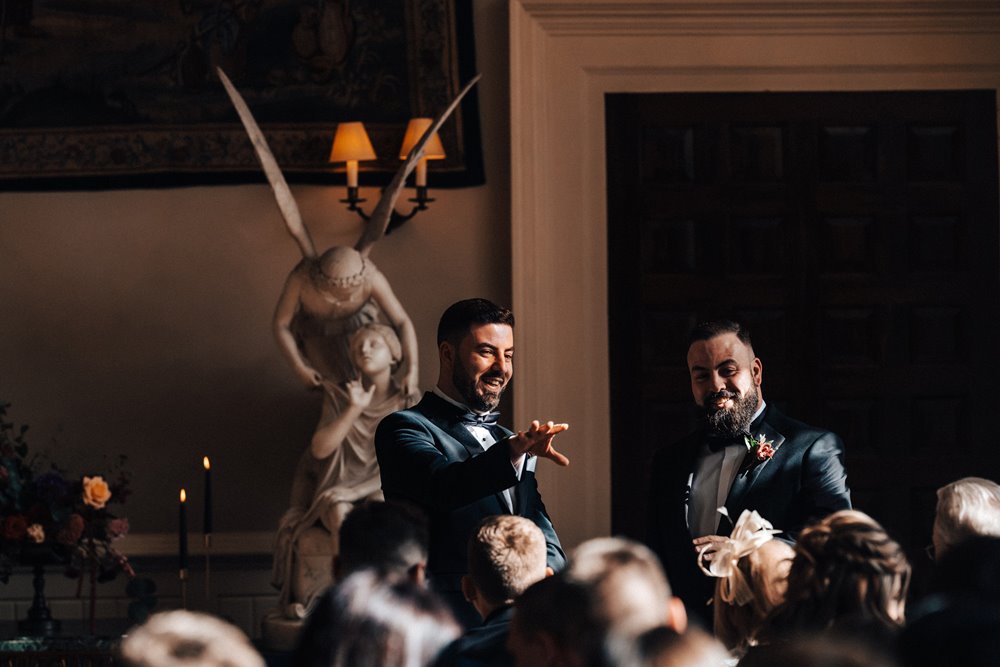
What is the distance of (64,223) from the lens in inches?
263

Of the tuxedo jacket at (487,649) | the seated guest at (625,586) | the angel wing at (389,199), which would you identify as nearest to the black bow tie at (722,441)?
the tuxedo jacket at (487,649)

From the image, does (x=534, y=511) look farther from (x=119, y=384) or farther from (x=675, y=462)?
(x=119, y=384)

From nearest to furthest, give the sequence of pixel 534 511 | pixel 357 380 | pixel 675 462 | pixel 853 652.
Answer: pixel 853 652
pixel 534 511
pixel 675 462
pixel 357 380

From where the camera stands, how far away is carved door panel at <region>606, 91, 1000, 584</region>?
22.0ft

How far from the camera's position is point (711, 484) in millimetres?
3887

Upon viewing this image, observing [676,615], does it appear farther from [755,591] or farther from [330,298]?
[330,298]

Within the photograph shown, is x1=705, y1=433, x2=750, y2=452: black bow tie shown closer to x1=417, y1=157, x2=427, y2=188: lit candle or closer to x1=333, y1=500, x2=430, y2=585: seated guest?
x1=333, y1=500, x2=430, y2=585: seated guest

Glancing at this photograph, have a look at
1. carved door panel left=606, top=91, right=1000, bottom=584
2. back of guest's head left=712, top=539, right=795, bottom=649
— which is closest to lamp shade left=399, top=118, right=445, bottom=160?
carved door panel left=606, top=91, right=1000, bottom=584

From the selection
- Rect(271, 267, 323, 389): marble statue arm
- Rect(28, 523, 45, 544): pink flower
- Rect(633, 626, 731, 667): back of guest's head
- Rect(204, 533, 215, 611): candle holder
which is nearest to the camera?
Rect(633, 626, 731, 667): back of guest's head

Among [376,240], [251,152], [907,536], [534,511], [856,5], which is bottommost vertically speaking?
[907,536]

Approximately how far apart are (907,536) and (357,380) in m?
2.79

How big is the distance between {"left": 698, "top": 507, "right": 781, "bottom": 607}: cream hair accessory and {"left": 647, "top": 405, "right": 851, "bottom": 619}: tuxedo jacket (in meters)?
0.36

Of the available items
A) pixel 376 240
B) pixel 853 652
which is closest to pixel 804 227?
pixel 376 240

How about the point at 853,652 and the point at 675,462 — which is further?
the point at 675,462
